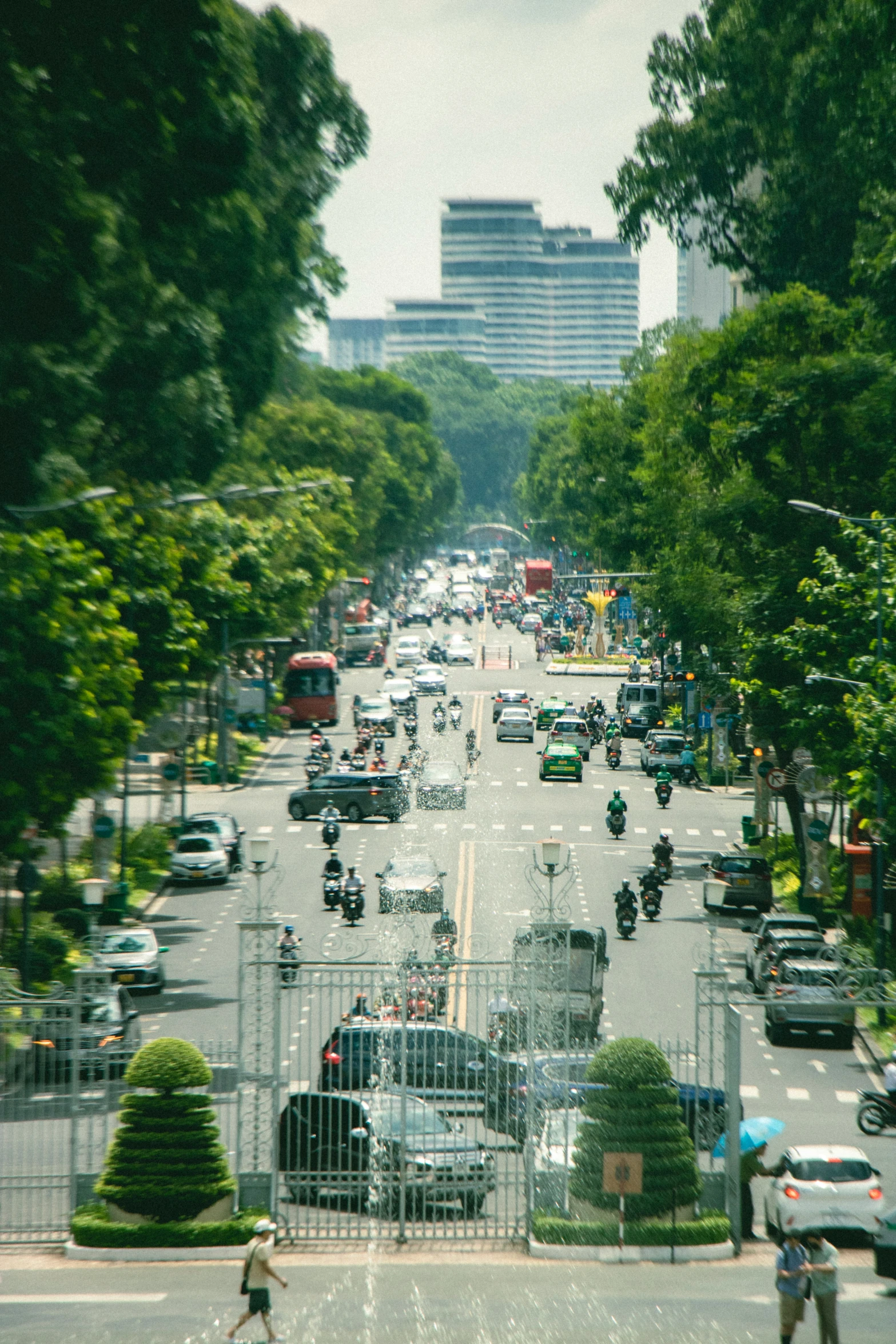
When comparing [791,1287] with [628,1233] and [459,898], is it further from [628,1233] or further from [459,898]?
[459,898]

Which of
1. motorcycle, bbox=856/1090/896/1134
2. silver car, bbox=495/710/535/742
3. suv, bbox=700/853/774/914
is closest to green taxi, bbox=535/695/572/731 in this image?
silver car, bbox=495/710/535/742

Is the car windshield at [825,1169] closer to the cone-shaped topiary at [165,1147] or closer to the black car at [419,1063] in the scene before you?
the black car at [419,1063]

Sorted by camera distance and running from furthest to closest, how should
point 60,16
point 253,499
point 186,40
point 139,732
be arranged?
point 253,499 < point 186,40 < point 60,16 < point 139,732

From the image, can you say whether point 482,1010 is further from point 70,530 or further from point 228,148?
point 228,148

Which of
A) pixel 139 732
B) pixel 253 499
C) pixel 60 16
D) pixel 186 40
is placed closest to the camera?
pixel 139 732

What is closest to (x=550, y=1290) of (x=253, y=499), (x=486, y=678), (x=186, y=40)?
(x=186, y=40)

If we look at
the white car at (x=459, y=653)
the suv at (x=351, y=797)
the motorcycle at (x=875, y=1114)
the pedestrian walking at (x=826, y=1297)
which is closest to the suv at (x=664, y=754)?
the suv at (x=351, y=797)
